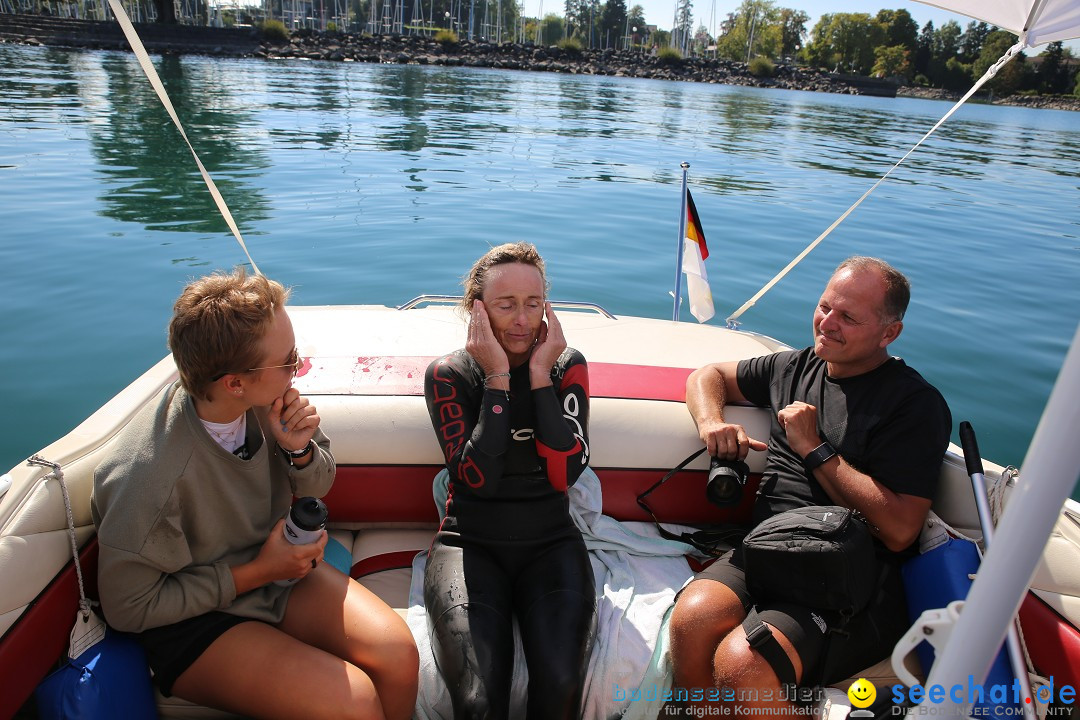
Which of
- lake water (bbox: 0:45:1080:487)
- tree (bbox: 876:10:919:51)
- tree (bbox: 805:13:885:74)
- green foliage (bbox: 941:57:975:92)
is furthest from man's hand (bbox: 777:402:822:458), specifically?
tree (bbox: 876:10:919:51)

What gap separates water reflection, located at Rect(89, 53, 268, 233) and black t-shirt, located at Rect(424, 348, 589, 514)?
801 centimetres

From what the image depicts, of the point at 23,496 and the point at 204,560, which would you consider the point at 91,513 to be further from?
the point at 204,560

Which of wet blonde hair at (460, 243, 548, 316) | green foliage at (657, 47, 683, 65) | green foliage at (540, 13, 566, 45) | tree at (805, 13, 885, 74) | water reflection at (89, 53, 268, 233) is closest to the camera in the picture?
wet blonde hair at (460, 243, 548, 316)

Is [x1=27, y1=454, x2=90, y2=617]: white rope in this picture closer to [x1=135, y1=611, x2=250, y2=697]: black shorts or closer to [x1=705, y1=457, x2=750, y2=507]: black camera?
[x1=135, y1=611, x2=250, y2=697]: black shorts

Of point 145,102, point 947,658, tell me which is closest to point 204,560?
point 947,658

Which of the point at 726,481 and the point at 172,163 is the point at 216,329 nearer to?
the point at 726,481

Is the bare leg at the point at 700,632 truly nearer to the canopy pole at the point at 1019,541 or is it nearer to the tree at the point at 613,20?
the canopy pole at the point at 1019,541

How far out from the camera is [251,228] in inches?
371

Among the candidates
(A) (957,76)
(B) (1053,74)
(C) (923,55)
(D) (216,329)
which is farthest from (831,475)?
(C) (923,55)

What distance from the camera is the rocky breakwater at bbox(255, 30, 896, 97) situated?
53591 mm

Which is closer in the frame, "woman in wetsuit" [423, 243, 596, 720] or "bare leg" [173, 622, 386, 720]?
"bare leg" [173, 622, 386, 720]

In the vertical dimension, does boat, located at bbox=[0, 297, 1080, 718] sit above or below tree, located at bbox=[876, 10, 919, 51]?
below

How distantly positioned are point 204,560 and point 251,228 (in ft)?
27.4

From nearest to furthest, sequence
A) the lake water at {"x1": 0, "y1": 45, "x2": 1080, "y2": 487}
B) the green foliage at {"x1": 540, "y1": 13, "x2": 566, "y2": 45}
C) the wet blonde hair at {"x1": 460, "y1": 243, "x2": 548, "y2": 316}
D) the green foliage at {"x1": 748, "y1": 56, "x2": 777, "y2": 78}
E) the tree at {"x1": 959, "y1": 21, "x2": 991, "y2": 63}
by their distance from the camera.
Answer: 1. the wet blonde hair at {"x1": 460, "y1": 243, "x2": 548, "y2": 316}
2. the lake water at {"x1": 0, "y1": 45, "x2": 1080, "y2": 487}
3. the green foliage at {"x1": 748, "y1": 56, "x2": 777, "y2": 78}
4. the tree at {"x1": 959, "y1": 21, "x2": 991, "y2": 63}
5. the green foliage at {"x1": 540, "y1": 13, "x2": 566, "y2": 45}
